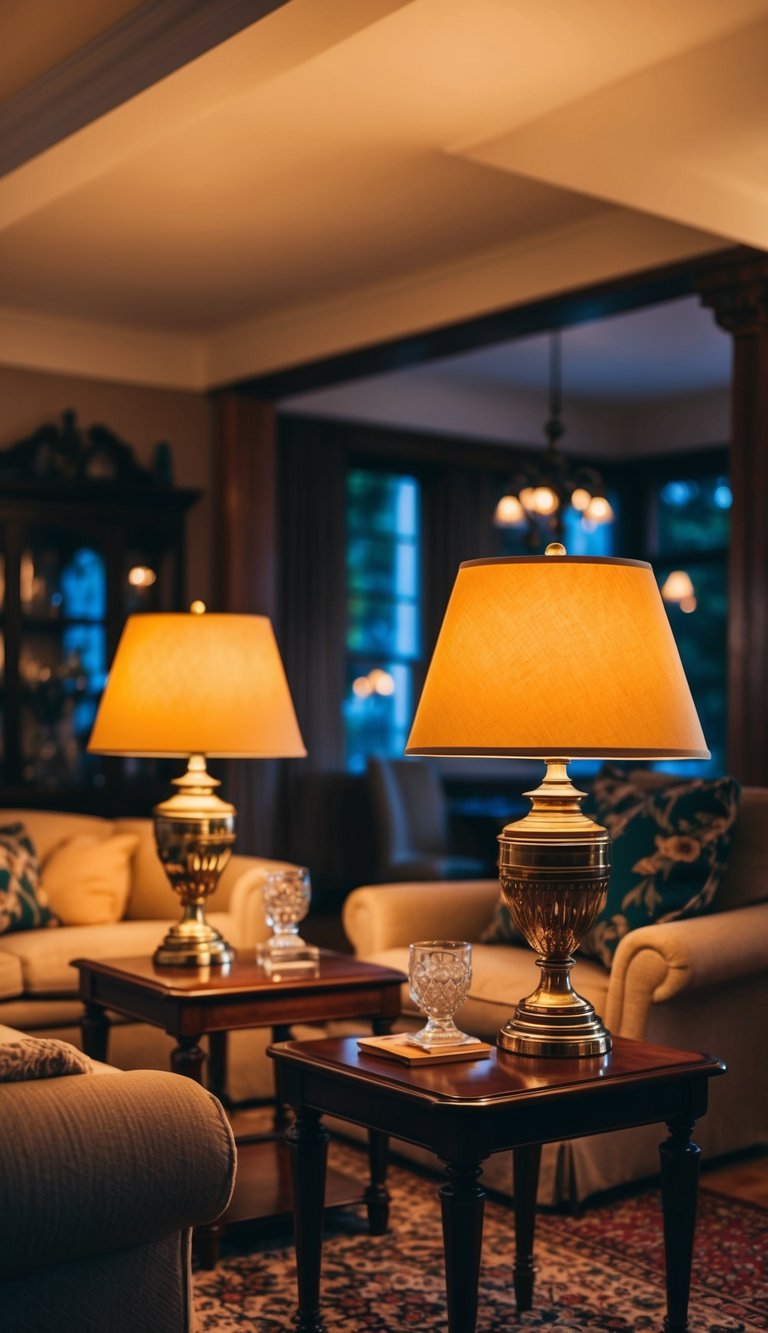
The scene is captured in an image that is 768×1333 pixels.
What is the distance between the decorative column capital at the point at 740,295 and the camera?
15.2 ft

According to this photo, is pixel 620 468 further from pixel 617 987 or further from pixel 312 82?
pixel 617 987

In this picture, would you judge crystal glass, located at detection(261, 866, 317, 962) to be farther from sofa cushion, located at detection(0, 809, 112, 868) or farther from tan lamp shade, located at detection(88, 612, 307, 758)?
sofa cushion, located at detection(0, 809, 112, 868)

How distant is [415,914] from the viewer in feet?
13.4

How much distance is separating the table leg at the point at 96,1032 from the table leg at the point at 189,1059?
1.50 ft

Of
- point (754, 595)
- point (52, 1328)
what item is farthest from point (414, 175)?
point (52, 1328)

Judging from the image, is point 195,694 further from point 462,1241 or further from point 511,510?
point 511,510

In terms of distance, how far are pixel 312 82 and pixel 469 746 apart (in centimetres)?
227

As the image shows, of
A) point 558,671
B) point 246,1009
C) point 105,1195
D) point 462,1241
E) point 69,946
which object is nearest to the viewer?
point 105,1195

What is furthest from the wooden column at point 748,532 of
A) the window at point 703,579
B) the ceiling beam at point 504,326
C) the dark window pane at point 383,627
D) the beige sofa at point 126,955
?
the window at point 703,579

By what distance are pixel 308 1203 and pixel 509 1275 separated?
671 mm

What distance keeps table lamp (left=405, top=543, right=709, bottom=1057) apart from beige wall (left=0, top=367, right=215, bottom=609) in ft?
14.2

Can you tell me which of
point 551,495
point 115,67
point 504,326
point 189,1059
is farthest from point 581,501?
point 189,1059

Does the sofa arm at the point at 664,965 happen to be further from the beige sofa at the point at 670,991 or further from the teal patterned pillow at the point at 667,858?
the teal patterned pillow at the point at 667,858

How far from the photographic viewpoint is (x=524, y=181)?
462 centimetres
